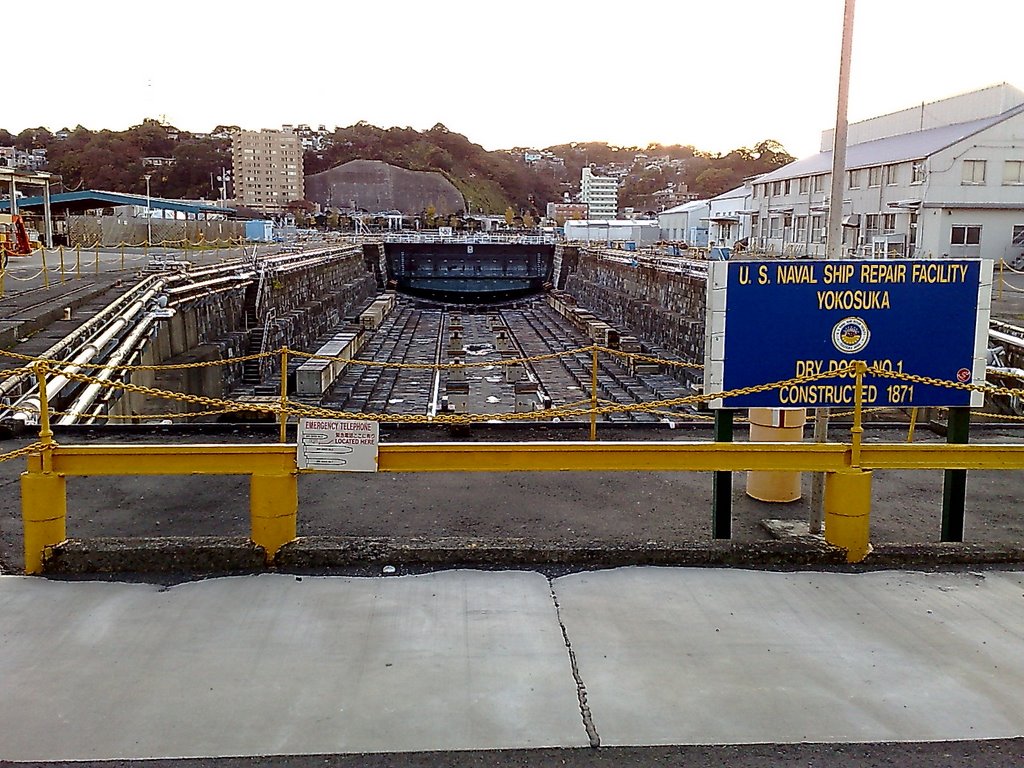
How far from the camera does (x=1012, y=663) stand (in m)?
4.29

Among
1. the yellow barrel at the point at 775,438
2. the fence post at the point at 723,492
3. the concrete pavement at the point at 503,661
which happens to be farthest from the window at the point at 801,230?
the concrete pavement at the point at 503,661

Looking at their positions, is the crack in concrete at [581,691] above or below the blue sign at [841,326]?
below

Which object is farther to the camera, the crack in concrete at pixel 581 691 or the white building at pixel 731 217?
the white building at pixel 731 217

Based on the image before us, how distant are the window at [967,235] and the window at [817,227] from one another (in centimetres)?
1382

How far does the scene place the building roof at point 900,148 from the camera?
43.2 meters

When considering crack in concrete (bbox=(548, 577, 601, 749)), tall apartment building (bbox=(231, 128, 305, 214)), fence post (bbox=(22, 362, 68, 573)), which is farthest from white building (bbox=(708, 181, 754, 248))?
tall apartment building (bbox=(231, 128, 305, 214))

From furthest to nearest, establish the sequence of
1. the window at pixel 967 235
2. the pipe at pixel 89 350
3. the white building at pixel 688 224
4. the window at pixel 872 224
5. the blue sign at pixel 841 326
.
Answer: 1. the white building at pixel 688 224
2. the window at pixel 872 224
3. the window at pixel 967 235
4. the pipe at pixel 89 350
5. the blue sign at pixel 841 326

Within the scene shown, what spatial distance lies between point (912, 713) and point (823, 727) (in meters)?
0.44

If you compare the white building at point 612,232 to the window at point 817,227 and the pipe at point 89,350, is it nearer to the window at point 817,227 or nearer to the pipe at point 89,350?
the window at point 817,227

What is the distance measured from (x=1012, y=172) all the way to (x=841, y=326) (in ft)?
142

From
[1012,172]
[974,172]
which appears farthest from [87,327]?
[1012,172]

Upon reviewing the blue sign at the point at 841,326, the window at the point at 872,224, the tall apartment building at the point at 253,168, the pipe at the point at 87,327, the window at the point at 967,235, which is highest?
the tall apartment building at the point at 253,168

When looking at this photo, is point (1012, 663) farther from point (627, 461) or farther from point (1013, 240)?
point (1013, 240)

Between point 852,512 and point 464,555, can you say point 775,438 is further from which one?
point 464,555
